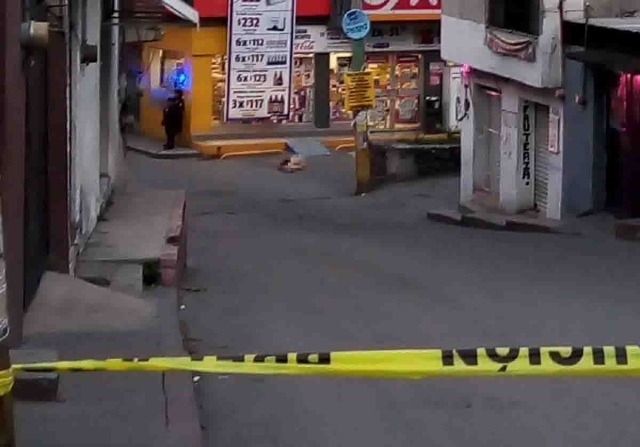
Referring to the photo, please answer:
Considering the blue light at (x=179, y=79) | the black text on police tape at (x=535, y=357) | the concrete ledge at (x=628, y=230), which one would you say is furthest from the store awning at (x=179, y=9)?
the blue light at (x=179, y=79)

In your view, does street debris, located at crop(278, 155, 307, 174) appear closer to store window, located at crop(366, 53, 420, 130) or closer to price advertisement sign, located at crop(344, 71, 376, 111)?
price advertisement sign, located at crop(344, 71, 376, 111)

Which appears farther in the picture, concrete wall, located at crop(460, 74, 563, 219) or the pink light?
the pink light

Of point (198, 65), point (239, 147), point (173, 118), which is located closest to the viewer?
point (173, 118)

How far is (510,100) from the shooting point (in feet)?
90.9

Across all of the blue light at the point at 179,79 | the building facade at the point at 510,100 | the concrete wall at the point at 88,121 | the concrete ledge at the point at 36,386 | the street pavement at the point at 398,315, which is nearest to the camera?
the concrete ledge at the point at 36,386

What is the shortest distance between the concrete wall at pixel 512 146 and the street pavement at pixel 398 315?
1.61m

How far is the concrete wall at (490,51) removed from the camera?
25359 millimetres

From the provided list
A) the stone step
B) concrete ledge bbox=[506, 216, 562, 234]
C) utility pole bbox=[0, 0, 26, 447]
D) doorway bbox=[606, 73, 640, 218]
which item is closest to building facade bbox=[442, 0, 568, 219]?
concrete ledge bbox=[506, 216, 562, 234]

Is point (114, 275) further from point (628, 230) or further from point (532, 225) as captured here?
point (532, 225)

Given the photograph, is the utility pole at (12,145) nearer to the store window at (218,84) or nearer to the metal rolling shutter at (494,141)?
the metal rolling shutter at (494,141)

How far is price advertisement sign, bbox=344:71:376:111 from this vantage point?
1314 inches

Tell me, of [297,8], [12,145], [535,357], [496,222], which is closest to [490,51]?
[496,222]

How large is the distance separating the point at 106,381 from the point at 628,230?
523 inches

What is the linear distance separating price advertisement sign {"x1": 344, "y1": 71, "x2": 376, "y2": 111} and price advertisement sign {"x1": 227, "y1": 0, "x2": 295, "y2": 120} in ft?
14.7
